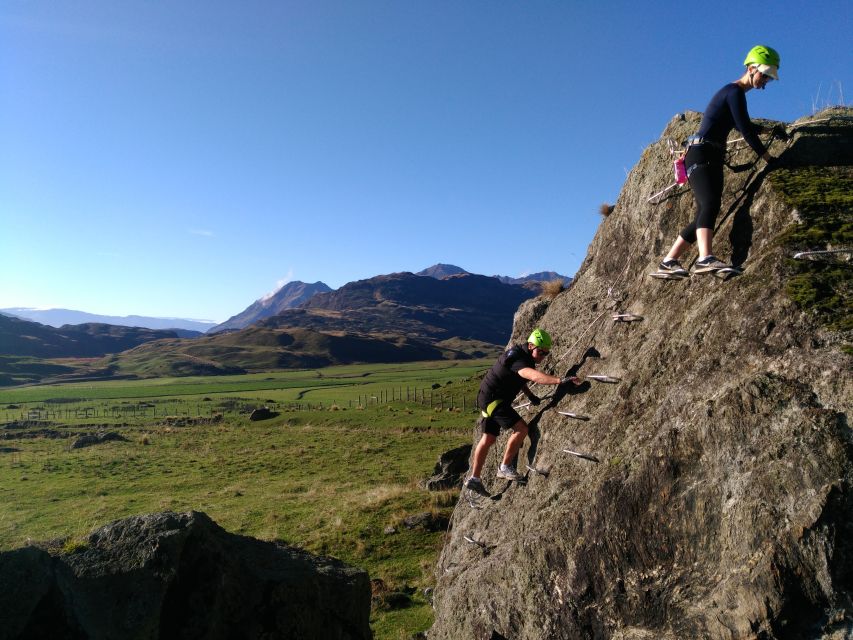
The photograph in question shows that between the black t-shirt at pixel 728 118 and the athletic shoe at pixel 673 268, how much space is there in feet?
6.33

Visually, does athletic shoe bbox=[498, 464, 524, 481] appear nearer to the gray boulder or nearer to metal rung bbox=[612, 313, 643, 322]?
metal rung bbox=[612, 313, 643, 322]

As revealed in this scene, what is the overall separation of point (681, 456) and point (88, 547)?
815cm

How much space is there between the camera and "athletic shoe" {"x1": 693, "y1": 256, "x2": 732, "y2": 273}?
7.92 m

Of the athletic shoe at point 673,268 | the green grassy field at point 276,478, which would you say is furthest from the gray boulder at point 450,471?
the athletic shoe at point 673,268

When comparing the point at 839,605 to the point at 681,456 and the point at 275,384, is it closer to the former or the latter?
the point at 681,456

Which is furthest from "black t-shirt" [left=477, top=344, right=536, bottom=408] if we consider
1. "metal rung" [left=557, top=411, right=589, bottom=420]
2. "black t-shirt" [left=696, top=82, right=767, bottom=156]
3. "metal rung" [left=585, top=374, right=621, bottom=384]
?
"black t-shirt" [left=696, top=82, right=767, bottom=156]

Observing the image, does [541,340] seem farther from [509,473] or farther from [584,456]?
[509,473]

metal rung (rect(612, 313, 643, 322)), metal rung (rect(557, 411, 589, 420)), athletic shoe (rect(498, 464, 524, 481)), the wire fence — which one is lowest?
the wire fence

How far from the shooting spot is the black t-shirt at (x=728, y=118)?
8203mm

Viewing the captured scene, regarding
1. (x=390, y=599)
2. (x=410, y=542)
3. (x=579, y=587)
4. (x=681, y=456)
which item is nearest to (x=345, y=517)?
(x=410, y=542)

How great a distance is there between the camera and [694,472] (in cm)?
675

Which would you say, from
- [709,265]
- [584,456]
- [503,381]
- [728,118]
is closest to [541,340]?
[503,381]

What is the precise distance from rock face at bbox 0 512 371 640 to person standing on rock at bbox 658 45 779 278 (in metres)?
7.92

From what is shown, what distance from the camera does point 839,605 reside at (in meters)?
5.39
